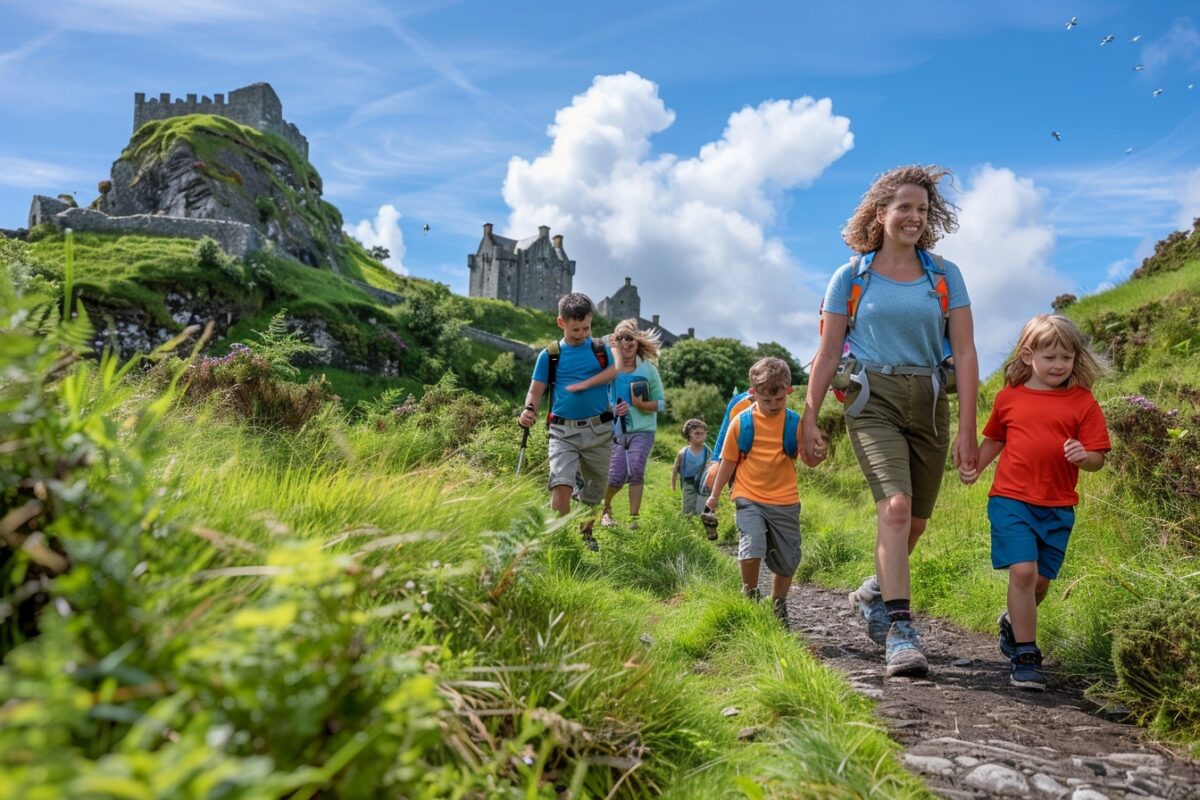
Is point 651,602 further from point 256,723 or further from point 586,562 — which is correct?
point 256,723

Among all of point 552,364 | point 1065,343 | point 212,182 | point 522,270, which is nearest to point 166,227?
point 212,182

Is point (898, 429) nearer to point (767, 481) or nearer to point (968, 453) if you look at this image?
point (968, 453)

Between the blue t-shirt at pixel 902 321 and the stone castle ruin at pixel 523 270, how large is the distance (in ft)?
277

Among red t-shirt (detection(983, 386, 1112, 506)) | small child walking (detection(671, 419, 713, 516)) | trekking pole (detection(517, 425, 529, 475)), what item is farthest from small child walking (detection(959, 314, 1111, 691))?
small child walking (detection(671, 419, 713, 516))

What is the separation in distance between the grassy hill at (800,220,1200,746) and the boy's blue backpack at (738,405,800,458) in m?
1.80

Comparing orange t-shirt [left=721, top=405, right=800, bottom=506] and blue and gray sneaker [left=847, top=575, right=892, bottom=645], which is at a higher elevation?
orange t-shirt [left=721, top=405, right=800, bottom=506]

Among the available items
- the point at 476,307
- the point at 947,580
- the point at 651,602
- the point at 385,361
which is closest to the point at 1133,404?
the point at 947,580

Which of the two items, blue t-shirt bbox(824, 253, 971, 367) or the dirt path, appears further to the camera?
blue t-shirt bbox(824, 253, 971, 367)

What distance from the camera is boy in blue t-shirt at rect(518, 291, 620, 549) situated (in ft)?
23.1

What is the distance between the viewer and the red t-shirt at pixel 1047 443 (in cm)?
415

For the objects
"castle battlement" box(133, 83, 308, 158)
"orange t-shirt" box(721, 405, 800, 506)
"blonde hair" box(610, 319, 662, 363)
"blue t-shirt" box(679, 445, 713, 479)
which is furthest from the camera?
"castle battlement" box(133, 83, 308, 158)

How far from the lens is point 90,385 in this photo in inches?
155

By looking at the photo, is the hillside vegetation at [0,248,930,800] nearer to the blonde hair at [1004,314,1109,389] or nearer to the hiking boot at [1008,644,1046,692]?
the hiking boot at [1008,644,1046,692]

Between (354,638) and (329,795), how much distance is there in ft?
0.92
